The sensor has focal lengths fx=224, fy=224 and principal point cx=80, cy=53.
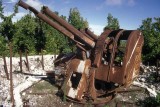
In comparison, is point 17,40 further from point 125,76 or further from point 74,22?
point 74,22

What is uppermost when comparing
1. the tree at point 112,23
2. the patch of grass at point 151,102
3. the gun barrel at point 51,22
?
the tree at point 112,23

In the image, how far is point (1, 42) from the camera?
1922cm

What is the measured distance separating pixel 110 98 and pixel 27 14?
2084cm

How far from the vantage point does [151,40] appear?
67.4 feet

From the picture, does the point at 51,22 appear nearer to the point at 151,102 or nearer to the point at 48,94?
the point at 48,94

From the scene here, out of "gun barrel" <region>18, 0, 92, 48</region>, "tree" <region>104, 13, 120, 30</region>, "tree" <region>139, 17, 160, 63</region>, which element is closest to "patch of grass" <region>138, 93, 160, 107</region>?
"gun barrel" <region>18, 0, 92, 48</region>

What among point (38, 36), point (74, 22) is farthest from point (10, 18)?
point (74, 22)

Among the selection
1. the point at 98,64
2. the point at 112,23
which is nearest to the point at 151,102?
the point at 98,64

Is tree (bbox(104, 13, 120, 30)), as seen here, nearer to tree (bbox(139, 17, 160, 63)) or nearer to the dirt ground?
tree (bbox(139, 17, 160, 63))

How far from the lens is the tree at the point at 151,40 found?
774 inches

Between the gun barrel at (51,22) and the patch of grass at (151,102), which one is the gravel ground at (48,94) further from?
the gun barrel at (51,22)

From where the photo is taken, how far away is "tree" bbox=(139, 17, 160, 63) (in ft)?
64.5

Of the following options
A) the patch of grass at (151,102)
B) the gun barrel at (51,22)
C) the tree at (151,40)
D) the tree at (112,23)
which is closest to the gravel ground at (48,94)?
the patch of grass at (151,102)

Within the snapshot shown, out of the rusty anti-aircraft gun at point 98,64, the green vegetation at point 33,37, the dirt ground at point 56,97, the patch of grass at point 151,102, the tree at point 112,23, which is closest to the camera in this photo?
the patch of grass at point 151,102
